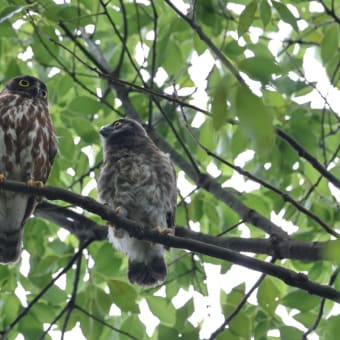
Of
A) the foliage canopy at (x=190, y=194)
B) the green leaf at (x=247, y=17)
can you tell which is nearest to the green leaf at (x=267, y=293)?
the foliage canopy at (x=190, y=194)

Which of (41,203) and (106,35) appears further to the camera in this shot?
(106,35)

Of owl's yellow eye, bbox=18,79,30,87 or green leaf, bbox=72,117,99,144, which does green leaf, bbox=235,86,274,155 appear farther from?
owl's yellow eye, bbox=18,79,30,87

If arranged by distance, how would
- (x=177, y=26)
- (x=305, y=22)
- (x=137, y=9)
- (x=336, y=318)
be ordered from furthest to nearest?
1. (x=305, y=22)
2. (x=137, y=9)
3. (x=177, y=26)
4. (x=336, y=318)

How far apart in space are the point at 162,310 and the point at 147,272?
715 millimetres

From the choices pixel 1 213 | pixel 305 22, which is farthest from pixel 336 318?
pixel 305 22

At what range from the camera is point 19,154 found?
14.3 ft

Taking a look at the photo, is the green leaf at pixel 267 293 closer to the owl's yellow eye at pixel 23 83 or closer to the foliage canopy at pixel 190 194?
the foliage canopy at pixel 190 194

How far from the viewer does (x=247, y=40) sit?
4785 millimetres

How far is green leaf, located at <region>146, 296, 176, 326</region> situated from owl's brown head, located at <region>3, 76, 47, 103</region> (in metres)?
1.73

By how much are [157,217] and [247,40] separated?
137cm

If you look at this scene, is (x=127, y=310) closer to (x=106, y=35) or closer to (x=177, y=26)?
(x=177, y=26)

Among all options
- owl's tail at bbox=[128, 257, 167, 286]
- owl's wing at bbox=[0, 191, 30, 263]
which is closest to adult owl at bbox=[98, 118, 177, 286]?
owl's tail at bbox=[128, 257, 167, 286]

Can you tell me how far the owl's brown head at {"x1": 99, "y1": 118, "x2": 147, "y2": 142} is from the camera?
5.30m

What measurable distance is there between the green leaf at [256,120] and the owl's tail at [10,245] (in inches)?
143
